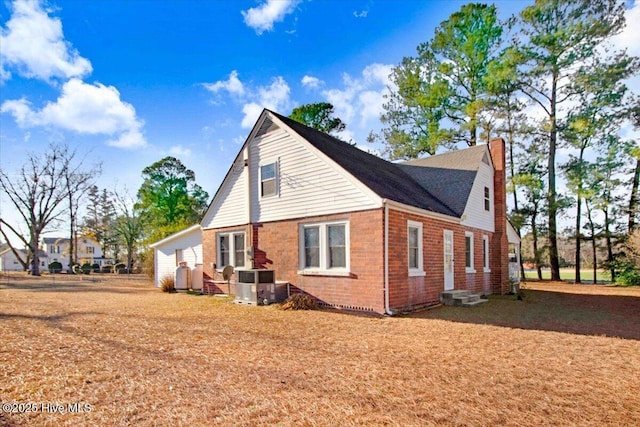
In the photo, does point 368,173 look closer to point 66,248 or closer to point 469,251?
point 469,251

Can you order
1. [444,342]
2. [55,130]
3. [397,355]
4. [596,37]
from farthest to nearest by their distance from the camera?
[55,130] → [596,37] → [444,342] → [397,355]

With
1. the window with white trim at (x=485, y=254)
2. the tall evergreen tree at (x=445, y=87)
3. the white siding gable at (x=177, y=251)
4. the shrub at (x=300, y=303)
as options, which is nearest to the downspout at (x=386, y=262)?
the shrub at (x=300, y=303)

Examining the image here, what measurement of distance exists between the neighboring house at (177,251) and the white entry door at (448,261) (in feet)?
36.6

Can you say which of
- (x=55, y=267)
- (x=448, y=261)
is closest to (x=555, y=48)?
(x=448, y=261)

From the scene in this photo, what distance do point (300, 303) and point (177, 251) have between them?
10651 millimetres

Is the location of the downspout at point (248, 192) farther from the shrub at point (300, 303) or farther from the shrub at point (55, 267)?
the shrub at point (55, 267)

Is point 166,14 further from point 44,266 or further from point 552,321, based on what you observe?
point 44,266

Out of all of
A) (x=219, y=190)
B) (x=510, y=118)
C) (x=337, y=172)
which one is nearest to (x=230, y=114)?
(x=219, y=190)

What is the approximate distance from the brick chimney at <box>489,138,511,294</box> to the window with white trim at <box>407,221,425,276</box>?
7.32m

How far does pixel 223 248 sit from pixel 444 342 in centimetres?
1065

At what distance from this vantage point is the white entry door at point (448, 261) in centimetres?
1230

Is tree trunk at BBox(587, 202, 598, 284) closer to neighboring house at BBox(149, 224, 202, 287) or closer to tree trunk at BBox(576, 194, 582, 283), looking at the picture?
tree trunk at BBox(576, 194, 582, 283)

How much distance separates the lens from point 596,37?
72.4 ft

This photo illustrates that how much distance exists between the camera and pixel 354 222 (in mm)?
10109
